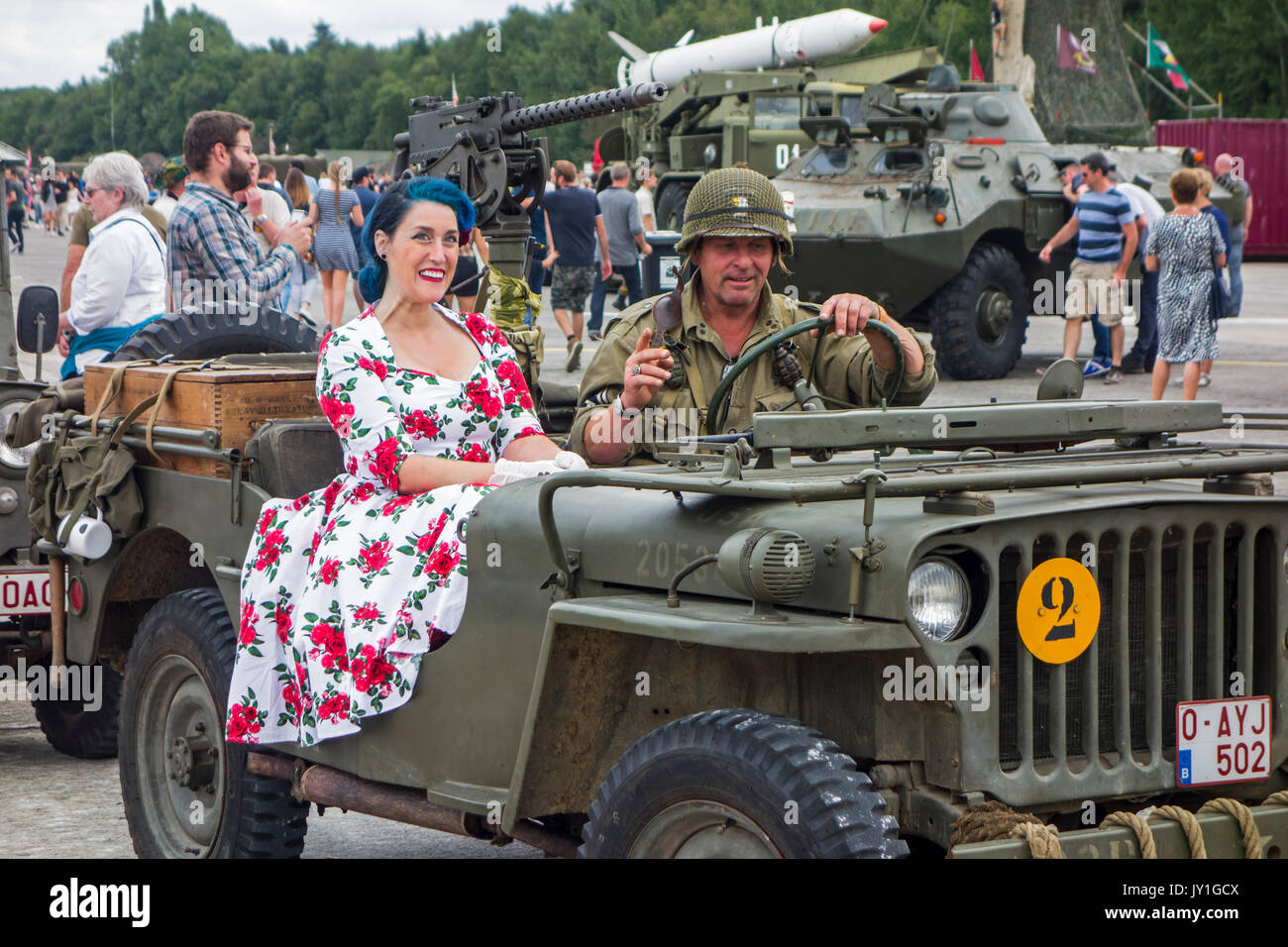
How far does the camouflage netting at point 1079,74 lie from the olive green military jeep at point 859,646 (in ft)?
85.0

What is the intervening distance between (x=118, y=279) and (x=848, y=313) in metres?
3.99

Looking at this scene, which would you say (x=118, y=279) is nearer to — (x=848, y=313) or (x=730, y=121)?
Result: (x=848, y=313)

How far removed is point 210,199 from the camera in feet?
24.6

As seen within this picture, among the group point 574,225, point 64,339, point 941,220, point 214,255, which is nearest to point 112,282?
point 214,255

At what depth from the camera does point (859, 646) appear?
3.09m

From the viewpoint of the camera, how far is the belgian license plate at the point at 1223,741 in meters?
3.57

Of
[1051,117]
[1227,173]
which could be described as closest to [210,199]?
[1227,173]

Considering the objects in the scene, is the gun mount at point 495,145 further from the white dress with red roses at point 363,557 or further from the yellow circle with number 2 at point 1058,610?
the yellow circle with number 2 at point 1058,610

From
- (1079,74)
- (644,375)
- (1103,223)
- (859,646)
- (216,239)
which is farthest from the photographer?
(1079,74)

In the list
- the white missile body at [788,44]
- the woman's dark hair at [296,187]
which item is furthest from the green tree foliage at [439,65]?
the woman's dark hair at [296,187]

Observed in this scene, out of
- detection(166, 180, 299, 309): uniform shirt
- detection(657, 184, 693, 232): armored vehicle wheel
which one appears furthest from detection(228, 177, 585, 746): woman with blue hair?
detection(657, 184, 693, 232): armored vehicle wheel

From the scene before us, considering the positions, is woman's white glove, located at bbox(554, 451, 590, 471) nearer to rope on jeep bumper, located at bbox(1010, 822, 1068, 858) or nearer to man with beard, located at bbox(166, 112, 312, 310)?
rope on jeep bumper, located at bbox(1010, 822, 1068, 858)

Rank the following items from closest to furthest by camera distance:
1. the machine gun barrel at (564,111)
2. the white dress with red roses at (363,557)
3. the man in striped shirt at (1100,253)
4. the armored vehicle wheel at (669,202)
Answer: the white dress with red roses at (363,557) → the machine gun barrel at (564,111) → the man in striped shirt at (1100,253) → the armored vehicle wheel at (669,202)

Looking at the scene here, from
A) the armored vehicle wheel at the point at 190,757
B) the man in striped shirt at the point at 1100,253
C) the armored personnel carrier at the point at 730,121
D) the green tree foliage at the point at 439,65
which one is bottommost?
the armored vehicle wheel at the point at 190,757
